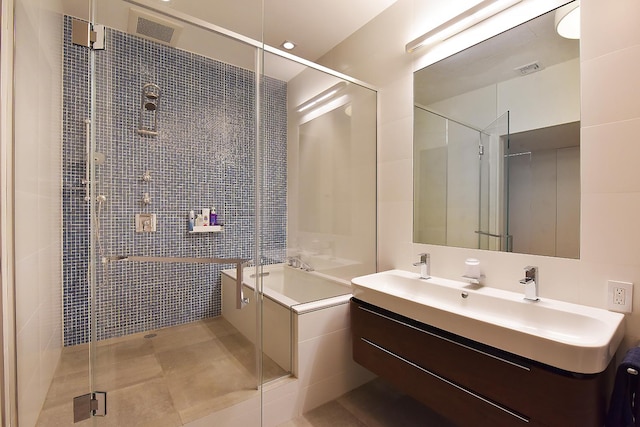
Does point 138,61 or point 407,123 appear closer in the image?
point 138,61

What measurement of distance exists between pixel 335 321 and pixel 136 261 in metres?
1.36

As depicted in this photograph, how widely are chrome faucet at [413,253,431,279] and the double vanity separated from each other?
7 centimetres

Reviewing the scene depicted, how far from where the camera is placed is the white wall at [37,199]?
1.30 m

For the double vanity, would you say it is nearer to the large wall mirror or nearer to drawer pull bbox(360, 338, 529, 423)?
drawer pull bbox(360, 338, 529, 423)

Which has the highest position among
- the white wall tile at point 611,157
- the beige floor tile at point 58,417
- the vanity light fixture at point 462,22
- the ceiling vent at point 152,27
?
the vanity light fixture at point 462,22

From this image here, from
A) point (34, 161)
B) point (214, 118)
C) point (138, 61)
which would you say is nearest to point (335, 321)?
point (214, 118)

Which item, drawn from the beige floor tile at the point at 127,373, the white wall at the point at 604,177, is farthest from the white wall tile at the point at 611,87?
the beige floor tile at the point at 127,373

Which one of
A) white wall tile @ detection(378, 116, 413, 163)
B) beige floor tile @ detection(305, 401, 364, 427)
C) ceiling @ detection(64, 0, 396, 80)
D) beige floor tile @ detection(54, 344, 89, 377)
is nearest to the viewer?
ceiling @ detection(64, 0, 396, 80)

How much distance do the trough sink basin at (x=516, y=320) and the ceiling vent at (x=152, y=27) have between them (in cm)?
190

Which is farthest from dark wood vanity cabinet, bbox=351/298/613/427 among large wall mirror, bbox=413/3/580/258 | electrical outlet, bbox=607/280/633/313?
large wall mirror, bbox=413/3/580/258

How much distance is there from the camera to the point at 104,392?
4.83 feet

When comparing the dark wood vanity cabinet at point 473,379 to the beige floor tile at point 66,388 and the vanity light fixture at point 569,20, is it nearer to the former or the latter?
the vanity light fixture at point 569,20

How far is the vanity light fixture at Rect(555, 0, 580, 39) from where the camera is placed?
4.37ft

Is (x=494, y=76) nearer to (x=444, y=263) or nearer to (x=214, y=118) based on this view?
(x=444, y=263)
